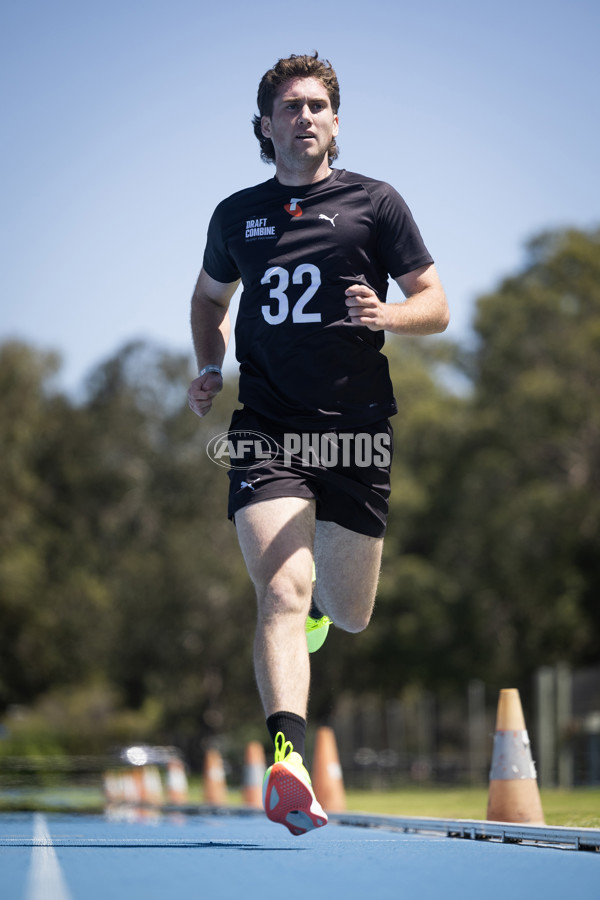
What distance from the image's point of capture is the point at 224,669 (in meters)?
44.9

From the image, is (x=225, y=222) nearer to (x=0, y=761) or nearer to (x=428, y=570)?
(x=428, y=570)

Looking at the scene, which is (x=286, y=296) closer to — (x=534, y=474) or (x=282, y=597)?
(x=282, y=597)

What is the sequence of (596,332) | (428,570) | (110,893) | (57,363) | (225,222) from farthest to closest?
(57,363), (428,570), (596,332), (225,222), (110,893)

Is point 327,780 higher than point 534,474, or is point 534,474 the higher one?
point 534,474

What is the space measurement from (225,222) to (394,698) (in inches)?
1643

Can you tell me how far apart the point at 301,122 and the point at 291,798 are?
2.73 meters

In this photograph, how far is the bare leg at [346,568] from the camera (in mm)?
5355

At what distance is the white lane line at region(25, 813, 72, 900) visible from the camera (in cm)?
315

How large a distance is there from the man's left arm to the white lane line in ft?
7.06

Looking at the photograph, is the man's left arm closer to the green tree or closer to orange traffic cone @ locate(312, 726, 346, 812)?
orange traffic cone @ locate(312, 726, 346, 812)

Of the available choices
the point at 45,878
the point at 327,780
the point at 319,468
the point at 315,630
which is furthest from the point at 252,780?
the point at 45,878

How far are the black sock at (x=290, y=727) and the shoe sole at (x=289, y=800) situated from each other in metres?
0.25

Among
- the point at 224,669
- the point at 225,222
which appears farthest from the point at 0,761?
the point at 225,222

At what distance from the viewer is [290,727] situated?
4.50 metres
